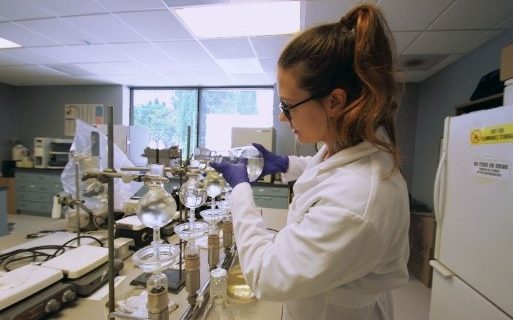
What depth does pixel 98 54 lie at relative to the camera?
328cm

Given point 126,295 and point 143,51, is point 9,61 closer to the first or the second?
point 143,51

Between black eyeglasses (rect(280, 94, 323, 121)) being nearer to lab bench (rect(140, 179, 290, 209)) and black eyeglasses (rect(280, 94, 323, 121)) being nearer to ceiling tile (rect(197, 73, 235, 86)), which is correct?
lab bench (rect(140, 179, 290, 209))

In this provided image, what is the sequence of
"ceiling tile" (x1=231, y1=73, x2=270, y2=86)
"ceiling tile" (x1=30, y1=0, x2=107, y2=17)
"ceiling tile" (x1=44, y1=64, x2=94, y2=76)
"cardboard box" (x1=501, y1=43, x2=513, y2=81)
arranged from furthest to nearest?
"ceiling tile" (x1=231, y1=73, x2=270, y2=86), "ceiling tile" (x1=44, y1=64, x2=94, y2=76), "ceiling tile" (x1=30, y1=0, x2=107, y2=17), "cardboard box" (x1=501, y1=43, x2=513, y2=81)

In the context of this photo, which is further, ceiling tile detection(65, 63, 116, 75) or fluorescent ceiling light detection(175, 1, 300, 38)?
ceiling tile detection(65, 63, 116, 75)

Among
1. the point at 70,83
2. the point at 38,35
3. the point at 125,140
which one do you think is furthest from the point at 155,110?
the point at 38,35

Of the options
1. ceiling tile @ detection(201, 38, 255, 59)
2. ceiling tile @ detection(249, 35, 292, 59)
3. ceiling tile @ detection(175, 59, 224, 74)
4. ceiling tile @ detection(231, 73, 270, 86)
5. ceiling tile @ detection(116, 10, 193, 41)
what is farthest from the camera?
ceiling tile @ detection(231, 73, 270, 86)

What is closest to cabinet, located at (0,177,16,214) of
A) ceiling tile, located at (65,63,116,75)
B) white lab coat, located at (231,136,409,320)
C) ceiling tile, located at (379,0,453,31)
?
ceiling tile, located at (65,63,116,75)

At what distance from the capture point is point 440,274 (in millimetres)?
1680

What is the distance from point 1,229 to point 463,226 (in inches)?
185

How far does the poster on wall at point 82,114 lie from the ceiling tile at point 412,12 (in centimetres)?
485

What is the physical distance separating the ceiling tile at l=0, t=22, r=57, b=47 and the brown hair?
3384 mm

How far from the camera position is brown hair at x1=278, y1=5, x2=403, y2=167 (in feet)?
1.91

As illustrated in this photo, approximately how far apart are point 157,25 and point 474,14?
2.67m

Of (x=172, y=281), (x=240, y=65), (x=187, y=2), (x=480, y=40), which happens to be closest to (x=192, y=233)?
(x=172, y=281)
